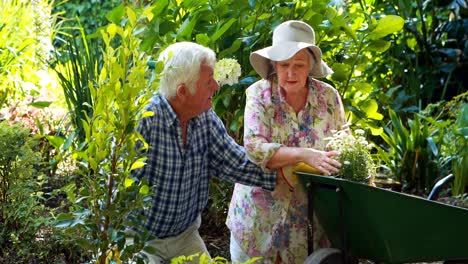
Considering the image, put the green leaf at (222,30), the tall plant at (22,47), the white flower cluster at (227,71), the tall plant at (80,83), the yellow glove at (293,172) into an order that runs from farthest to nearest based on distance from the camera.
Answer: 1. the tall plant at (22,47)
2. the tall plant at (80,83)
3. the green leaf at (222,30)
4. the white flower cluster at (227,71)
5. the yellow glove at (293,172)

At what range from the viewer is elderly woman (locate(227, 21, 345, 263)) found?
3.33m

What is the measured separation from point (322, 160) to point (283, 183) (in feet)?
0.93

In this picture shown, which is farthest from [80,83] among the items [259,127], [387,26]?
[259,127]

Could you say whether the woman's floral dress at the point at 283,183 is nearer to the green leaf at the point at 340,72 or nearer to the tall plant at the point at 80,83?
the green leaf at the point at 340,72

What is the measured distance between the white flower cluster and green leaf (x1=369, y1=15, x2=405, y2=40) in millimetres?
825

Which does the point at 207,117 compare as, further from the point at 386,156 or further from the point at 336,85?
the point at 386,156

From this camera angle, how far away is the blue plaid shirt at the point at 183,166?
10.2ft

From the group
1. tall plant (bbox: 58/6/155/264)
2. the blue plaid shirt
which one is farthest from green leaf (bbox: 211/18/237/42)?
tall plant (bbox: 58/6/155/264)

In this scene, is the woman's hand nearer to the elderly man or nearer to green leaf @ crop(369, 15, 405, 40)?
the elderly man

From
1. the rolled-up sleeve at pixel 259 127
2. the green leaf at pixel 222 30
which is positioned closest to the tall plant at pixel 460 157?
the green leaf at pixel 222 30

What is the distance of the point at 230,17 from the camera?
Result: 4301 millimetres

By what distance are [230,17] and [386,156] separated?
1.73 meters

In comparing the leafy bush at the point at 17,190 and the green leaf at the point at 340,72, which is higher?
the green leaf at the point at 340,72

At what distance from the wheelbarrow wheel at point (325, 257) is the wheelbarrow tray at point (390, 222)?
3 centimetres
